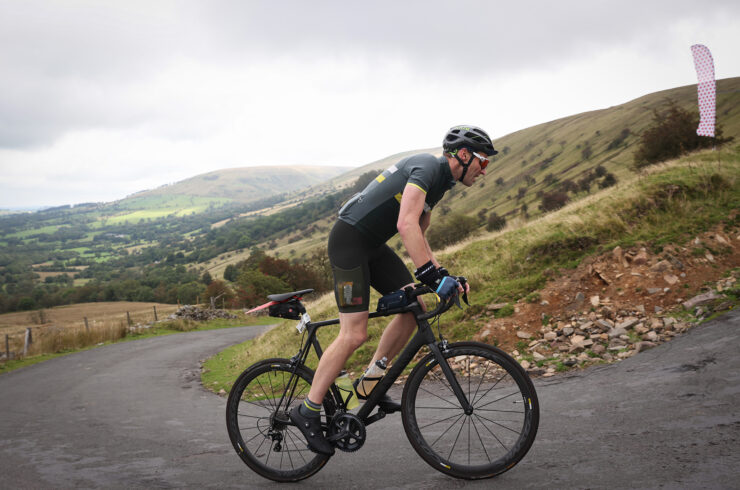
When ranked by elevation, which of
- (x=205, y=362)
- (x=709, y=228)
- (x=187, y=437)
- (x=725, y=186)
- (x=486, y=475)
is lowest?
(x=205, y=362)

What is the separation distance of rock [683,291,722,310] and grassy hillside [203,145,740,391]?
1562 mm

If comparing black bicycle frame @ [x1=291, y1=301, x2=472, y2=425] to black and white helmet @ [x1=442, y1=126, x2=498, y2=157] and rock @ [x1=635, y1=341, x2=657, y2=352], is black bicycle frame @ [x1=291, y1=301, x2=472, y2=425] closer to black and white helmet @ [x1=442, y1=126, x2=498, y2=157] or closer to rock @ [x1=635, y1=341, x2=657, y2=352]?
black and white helmet @ [x1=442, y1=126, x2=498, y2=157]

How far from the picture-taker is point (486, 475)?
10.1 feet

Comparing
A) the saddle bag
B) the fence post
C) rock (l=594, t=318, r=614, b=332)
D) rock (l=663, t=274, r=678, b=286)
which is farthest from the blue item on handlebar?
the fence post

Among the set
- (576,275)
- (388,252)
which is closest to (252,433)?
(388,252)

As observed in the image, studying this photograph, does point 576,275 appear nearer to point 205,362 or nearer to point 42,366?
point 205,362

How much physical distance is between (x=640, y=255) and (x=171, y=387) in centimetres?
1032

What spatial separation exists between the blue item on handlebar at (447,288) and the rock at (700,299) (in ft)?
17.8

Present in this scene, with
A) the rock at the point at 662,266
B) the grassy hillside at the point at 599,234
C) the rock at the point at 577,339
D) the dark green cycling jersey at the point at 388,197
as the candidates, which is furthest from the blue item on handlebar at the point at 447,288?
the rock at the point at 662,266

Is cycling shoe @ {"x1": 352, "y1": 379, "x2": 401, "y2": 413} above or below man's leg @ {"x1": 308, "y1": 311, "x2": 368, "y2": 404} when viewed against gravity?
below

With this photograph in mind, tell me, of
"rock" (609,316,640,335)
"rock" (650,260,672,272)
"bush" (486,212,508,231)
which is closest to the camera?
"rock" (609,316,640,335)

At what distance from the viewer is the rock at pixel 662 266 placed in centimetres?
757

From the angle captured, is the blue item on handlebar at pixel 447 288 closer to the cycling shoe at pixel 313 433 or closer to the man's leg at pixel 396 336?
the man's leg at pixel 396 336

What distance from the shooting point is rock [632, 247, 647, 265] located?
7.98 m
